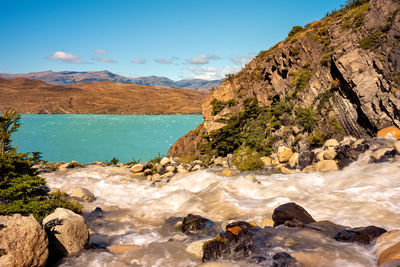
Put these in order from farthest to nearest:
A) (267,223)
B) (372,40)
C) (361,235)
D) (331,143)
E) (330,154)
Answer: (372,40) < (331,143) < (330,154) < (267,223) < (361,235)

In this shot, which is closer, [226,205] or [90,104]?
[226,205]

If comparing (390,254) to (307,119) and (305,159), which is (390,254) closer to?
(305,159)

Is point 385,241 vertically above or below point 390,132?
below

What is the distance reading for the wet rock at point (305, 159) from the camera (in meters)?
13.8

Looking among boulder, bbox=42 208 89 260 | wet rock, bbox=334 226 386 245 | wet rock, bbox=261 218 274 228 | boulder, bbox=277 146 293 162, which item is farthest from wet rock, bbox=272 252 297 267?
boulder, bbox=277 146 293 162

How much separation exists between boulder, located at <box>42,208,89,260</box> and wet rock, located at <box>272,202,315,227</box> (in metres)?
5.40

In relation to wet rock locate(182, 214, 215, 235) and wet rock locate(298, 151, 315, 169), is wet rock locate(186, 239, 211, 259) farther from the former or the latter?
wet rock locate(298, 151, 315, 169)

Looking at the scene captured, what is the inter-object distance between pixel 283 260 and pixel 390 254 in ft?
6.25

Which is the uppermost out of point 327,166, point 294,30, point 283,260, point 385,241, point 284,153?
point 294,30

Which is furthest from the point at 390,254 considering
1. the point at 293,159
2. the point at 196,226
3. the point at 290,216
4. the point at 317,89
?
the point at 317,89

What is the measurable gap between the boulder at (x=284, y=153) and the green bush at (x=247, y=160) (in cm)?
122

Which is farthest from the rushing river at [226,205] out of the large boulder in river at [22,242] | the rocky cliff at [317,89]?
the rocky cliff at [317,89]

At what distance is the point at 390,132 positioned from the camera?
1277 centimetres

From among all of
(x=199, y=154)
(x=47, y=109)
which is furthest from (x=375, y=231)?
(x=47, y=109)
